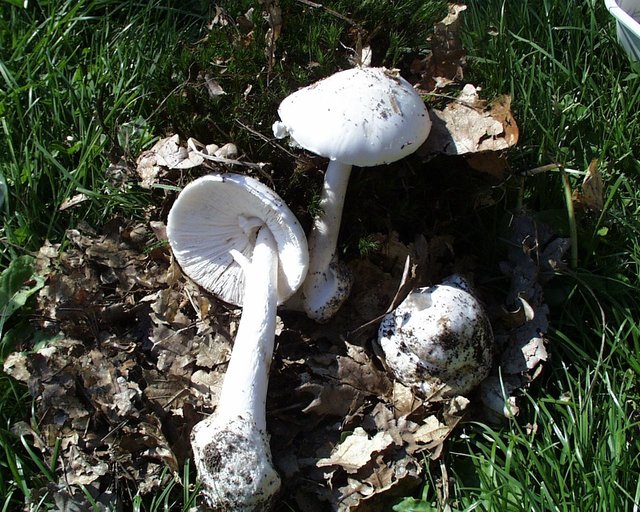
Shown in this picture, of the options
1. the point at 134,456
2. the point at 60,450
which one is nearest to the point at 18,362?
the point at 60,450

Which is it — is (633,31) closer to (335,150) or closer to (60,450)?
(335,150)

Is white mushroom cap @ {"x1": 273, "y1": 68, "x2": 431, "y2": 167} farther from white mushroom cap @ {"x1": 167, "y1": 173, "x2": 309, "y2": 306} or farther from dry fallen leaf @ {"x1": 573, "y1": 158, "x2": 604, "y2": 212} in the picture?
dry fallen leaf @ {"x1": 573, "y1": 158, "x2": 604, "y2": 212}

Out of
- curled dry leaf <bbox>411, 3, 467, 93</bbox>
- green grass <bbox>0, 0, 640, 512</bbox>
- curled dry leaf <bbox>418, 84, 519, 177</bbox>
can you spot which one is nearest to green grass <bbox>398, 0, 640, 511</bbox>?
green grass <bbox>0, 0, 640, 512</bbox>

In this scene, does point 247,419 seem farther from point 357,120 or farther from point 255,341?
point 357,120

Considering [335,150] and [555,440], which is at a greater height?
[335,150]

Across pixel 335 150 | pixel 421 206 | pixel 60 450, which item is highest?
pixel 335 150

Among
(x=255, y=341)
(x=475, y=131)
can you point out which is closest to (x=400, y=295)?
(x=255, y=341)

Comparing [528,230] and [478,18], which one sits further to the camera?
[478,18]
